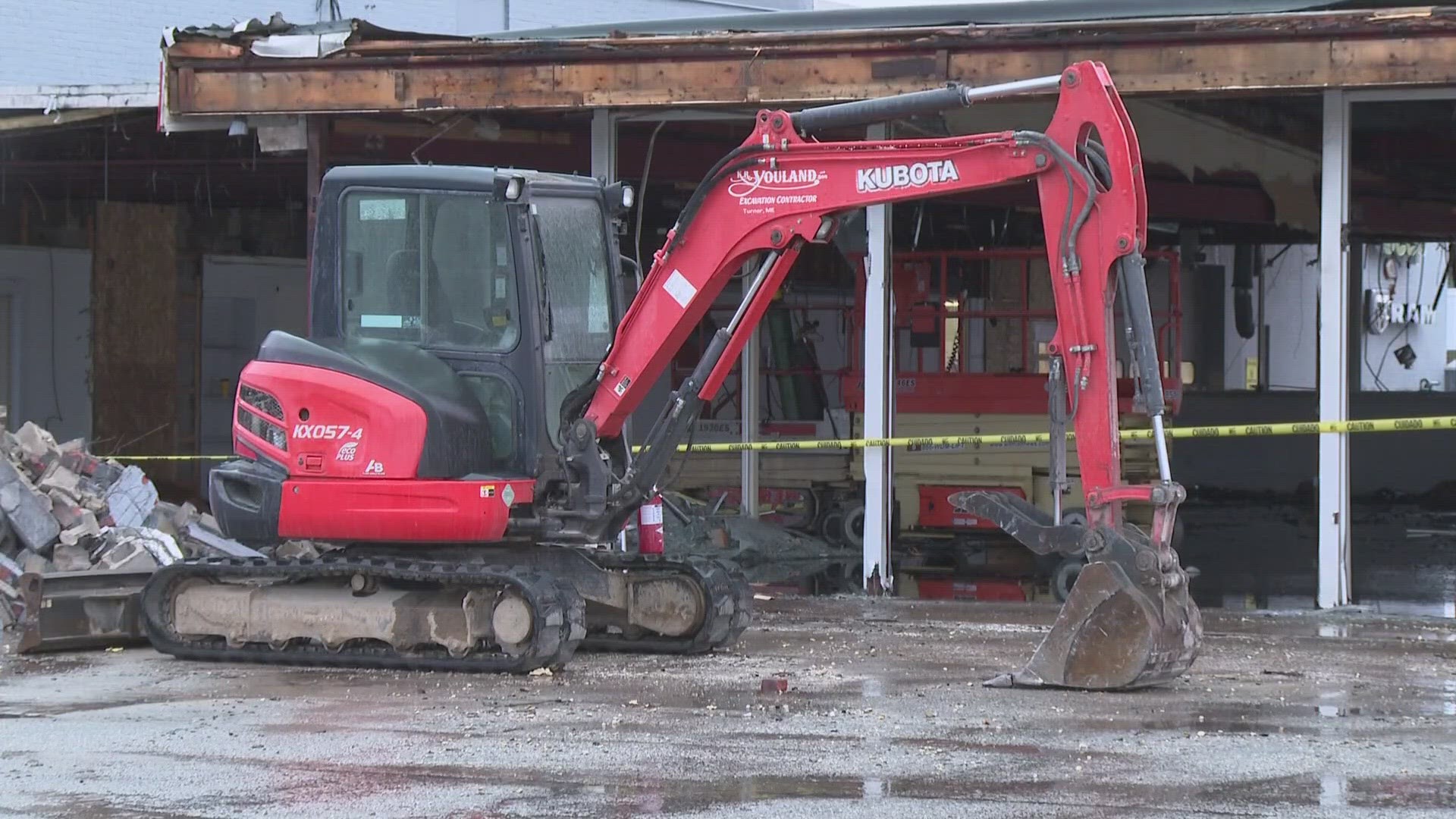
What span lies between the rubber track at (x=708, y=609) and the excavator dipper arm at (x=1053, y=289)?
346 millimetres

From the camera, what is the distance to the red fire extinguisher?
1075 cm

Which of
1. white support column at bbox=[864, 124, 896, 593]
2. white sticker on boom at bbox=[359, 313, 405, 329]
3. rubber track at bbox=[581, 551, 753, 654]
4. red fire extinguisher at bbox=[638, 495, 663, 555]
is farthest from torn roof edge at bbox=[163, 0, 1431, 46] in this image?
rubber track at bbox=[581, 551, 753, 654]

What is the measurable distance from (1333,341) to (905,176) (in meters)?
4.61

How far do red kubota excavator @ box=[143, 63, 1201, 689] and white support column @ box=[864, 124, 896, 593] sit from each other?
3.26 m

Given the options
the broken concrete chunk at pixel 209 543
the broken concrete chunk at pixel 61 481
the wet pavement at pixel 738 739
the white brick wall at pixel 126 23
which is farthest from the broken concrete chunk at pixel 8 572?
the white brick wall at pixel 126 23

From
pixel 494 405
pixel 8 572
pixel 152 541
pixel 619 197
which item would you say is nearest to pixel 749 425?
pixel 152 541

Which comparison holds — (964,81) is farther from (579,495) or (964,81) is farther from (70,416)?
(70,416)

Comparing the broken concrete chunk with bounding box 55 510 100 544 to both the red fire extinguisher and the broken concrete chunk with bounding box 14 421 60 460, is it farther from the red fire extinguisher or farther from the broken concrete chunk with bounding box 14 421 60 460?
the red fire extinguisher

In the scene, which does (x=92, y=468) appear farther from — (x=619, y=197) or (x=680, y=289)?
(x=680, y=289)

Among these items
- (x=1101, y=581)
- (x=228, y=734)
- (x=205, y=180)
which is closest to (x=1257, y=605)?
(x=1101, y=581)

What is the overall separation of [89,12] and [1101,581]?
51.2ft

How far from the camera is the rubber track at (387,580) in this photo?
9.07 meters

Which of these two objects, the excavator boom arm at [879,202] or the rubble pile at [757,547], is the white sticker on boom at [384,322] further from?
the rubble pile at [757,547]

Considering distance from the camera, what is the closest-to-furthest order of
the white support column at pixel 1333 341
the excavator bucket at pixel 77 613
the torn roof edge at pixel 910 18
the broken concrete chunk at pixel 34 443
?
1. the excavator bucket at pixel 77 613
2. the white support column at pixel 1333 341
3. the torn roof edge at pixel 910 18
4. the broken concrete chunk at pixel 34 443
